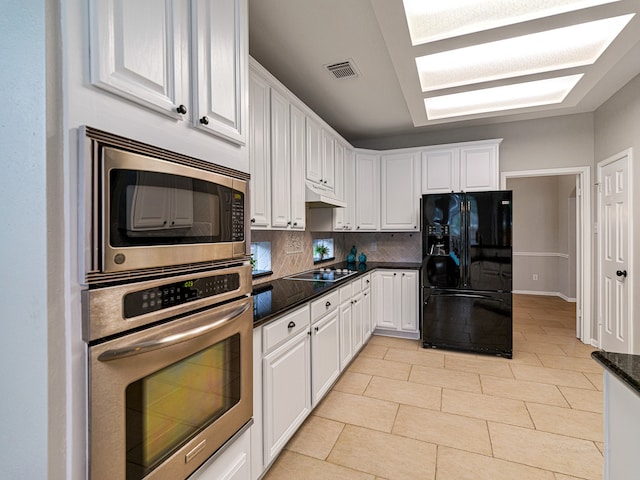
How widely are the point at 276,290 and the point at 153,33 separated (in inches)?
73.3

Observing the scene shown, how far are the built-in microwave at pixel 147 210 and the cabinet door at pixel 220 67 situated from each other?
189 mm

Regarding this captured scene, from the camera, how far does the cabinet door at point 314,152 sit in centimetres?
297

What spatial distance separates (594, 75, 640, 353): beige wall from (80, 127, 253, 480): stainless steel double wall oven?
366 cm

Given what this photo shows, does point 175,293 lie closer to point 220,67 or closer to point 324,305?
point 220,67

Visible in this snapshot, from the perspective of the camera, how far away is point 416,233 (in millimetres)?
4723

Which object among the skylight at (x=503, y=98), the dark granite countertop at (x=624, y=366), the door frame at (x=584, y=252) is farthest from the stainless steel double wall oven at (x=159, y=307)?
the door frame at (x=584, y=252)

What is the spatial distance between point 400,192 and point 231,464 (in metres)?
3.78

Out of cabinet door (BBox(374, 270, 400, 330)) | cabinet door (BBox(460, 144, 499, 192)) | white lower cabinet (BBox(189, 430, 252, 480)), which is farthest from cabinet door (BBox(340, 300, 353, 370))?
cabinet door (BBox(460, 144, 499, 192))

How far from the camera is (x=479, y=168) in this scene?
4.04 meters

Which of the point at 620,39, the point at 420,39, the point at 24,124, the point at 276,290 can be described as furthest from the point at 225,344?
the point at 620,39

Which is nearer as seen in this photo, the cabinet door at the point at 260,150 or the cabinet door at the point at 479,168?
the cabinet door at the point at 260,150

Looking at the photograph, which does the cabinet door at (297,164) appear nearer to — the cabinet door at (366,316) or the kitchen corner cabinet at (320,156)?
the kitchen corner cabinet at (320,156)

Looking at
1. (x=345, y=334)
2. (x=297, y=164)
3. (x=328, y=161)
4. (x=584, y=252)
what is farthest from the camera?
(x=584, y=252)

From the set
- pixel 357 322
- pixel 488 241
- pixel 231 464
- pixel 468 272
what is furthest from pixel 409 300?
pixel 231 464
